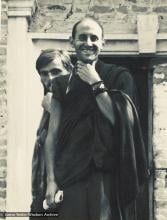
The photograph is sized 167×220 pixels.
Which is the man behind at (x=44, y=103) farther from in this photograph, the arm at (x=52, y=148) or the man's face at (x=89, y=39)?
the man's face at (x=89, y=39)

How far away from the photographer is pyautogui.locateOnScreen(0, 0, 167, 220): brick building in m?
8.82

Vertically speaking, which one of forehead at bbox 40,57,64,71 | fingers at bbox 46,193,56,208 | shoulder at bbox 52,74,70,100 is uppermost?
forehead at bbox 40,57,64,71

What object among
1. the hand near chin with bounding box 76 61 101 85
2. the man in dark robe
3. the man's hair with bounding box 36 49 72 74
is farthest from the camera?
the man's hair with bounding box 36 49 72 74

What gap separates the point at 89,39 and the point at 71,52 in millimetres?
195

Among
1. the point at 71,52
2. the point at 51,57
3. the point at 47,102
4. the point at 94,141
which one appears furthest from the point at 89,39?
the point at 94,141

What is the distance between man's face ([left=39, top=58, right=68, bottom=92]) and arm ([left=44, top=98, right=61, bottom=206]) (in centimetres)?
18

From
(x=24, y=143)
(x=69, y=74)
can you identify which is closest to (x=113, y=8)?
(x=69, y=74)

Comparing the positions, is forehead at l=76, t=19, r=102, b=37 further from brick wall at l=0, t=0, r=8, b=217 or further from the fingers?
the fingers

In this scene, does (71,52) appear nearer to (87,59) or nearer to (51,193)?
(87,59)

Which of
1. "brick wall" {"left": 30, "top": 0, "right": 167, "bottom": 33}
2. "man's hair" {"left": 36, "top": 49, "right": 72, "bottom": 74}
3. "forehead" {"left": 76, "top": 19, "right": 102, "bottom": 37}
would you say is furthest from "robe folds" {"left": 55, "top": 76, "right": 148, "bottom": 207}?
"brick wall" {"left": 30, "top": 0, "right": 167, "bottom": 33}

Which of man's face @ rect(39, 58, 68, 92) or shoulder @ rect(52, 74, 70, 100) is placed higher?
man's face @ rect(39, 58, 68, 92)

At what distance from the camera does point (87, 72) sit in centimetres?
895

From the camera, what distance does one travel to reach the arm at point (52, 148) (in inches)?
348

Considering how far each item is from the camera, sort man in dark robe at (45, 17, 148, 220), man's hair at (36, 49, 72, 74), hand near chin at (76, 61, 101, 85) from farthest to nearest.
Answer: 1. man's hair at (36, 49, 72, 74)
2. hand near chin at (76, 61, 101, 85)
3. man in dark robe at (45, 17, 148, 220)
